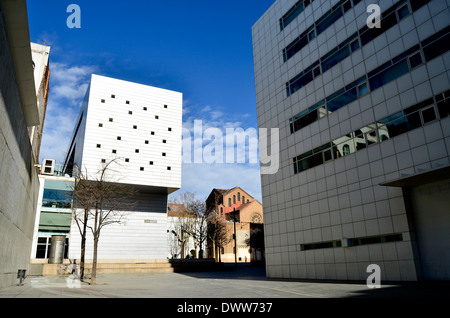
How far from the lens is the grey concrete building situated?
33.3 feet

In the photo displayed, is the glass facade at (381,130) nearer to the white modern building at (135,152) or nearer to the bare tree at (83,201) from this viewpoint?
the bare tree at (83,201)

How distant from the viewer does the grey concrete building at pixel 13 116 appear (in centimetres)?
1015

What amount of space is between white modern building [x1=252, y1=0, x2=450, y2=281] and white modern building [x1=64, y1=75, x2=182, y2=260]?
907 inches

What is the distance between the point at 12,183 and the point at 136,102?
120ft

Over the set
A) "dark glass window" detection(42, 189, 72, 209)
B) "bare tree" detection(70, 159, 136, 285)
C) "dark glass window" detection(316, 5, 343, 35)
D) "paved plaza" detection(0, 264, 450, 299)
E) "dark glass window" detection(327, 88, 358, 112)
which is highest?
"dark glass window" detection(316, 5, 343, 35)

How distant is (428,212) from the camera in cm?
1648

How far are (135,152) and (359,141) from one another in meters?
33.9

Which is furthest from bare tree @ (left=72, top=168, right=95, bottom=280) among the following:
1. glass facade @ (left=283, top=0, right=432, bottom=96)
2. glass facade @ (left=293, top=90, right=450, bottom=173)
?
glass facade @ (left=283, top=0, right=432, bottom=96)

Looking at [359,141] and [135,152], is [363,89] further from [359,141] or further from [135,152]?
[135,152]

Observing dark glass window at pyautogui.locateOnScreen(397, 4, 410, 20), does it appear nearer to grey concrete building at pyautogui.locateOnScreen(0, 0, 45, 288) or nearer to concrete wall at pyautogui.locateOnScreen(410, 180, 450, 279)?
concrete wall at pyautogui.locateOnScreen(410, 180, 450, 279)

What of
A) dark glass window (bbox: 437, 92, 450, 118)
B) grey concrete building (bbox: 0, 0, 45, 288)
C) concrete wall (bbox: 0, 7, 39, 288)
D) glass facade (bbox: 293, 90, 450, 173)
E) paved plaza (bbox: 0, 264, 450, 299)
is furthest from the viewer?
glass facade (bbox: 293, 90, 450, 173)

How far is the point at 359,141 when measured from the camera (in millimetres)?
20406

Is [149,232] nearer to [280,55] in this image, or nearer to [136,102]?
[136,102]

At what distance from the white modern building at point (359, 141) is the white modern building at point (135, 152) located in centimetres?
2305
